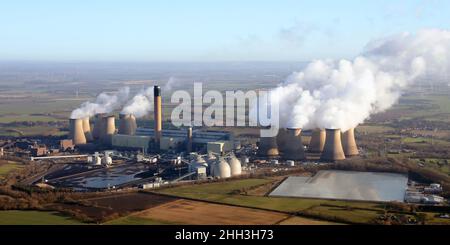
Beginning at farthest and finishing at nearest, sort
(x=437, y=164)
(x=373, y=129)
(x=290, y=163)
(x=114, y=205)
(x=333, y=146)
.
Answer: (x=373, y=129), (x=290, y=163), (x=333, y=146), (x=437, y=164), (x=114, y=205)

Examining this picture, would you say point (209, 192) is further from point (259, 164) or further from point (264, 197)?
point (259, 164)

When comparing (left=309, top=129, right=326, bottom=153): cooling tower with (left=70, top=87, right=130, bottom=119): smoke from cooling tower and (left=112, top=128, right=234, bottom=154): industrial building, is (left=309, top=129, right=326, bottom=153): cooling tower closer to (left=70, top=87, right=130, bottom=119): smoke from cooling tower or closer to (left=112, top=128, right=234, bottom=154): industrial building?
(left=112, top=128, right=234, bottom=154): industrial building

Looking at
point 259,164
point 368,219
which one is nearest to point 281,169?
point 259,164

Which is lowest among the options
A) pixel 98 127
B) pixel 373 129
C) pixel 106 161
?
pixel 106 161

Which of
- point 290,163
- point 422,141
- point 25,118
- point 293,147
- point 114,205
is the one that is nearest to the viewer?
point 114,205

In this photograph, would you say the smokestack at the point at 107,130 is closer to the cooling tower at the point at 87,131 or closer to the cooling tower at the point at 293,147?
the cooling tower at the point at 87,131

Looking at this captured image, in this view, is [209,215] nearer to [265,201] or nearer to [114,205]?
[265,201]

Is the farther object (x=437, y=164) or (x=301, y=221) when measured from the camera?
(x=437, y=164)

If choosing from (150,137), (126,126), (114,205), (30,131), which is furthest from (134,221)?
(30,131)
